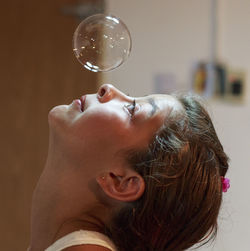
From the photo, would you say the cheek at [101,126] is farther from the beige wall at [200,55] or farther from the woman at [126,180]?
the beige wall at [200,55]

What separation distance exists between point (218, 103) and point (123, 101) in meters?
1.39

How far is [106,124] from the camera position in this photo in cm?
118

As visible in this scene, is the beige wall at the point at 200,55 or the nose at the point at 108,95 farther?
the beige wall at the point at 200,55

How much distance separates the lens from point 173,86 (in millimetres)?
2459

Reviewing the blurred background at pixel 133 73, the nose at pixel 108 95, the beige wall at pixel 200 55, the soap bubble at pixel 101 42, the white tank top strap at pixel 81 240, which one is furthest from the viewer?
the beige wall at pixel 200 55

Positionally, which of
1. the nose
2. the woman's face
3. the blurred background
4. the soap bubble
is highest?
the soap bubble

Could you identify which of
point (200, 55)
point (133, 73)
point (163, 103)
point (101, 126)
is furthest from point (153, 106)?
point (200, 55)

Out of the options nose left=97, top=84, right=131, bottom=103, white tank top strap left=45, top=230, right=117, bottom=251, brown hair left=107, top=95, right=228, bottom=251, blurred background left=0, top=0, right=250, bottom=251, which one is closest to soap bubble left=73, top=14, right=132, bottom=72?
nose left=97, top=84, right=131, bottom=103

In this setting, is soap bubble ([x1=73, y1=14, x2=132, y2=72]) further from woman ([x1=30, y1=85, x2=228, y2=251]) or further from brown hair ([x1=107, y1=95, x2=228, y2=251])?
brown hair ([x1=107, y1=95, x2=228, y2=251])

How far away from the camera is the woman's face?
46.3 inches

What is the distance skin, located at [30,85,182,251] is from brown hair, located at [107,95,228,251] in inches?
1.0

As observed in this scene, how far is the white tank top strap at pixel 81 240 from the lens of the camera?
1.12 meters

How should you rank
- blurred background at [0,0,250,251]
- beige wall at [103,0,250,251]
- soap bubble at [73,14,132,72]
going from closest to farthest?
soap bubble at [73,14,132,72] < blurred background at [0,0,250,251] < beige wall at [103,0,250,251]

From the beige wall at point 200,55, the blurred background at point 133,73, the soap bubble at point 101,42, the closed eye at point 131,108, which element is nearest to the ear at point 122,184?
the closed eye at point 131,108
